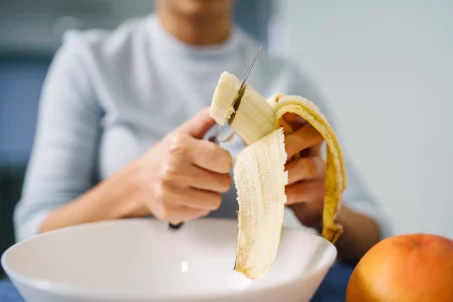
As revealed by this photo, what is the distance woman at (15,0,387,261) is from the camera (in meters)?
0.38

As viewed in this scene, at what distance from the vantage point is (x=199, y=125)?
0.36 meters

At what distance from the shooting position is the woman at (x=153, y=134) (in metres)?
0.38

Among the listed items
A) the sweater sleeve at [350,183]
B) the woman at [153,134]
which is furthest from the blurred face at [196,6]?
the sweater sleeve at [350,183]

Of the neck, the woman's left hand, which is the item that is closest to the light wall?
the neck

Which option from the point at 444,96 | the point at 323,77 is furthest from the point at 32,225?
the point at 323,77

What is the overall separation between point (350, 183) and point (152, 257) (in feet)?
1.11

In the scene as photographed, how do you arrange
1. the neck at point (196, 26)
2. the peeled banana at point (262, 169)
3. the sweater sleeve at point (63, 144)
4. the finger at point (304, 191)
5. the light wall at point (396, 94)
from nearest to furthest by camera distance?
the peeled banana at point (262, 169) < the finger at point (304, 191) < the sweater sleeve at point (63, 144) < the neck at point (196, 26) < the light wall at point (396, 94)

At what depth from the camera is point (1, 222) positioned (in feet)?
5.02

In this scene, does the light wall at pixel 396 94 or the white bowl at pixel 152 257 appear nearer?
the white bowl at pixel 152 257

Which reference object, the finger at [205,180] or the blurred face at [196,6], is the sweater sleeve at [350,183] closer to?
the blurred face at [196,6]

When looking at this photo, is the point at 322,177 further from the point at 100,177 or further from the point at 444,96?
the point at 444,96

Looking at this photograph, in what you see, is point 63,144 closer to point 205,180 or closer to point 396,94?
point 205,180

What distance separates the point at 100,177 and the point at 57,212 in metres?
0.13

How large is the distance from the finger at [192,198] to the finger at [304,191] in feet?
0.24
